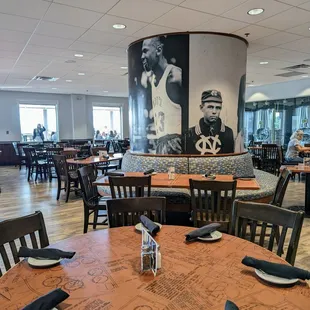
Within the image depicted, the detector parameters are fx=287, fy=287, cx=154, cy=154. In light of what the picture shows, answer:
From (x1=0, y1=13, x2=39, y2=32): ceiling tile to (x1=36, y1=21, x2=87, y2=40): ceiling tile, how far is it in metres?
0.11

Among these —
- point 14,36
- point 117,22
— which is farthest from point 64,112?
point 117,22

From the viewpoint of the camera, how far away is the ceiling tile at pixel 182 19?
382cm

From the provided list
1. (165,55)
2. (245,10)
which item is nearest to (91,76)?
(165,55)

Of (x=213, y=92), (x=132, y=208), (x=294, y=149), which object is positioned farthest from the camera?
(x=294, y=149)

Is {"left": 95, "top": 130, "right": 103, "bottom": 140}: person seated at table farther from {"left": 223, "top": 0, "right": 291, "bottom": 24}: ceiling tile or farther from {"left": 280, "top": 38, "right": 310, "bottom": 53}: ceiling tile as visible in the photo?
{"left": 223, "top": 0, "right": 291, "bottom": 24}: ceiling tile

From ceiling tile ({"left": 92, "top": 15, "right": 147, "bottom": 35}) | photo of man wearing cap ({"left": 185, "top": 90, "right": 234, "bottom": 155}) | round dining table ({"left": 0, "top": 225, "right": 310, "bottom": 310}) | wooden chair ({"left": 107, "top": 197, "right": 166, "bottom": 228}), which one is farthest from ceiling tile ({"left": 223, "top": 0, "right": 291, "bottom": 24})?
round dining table ({"left": 0, "top": 225, "right": 310, "bottom": 310})

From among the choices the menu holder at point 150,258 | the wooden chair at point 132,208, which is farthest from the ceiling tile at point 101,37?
the menu holder at point 150,258

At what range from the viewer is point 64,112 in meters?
13.0

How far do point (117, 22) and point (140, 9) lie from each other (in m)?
0.58

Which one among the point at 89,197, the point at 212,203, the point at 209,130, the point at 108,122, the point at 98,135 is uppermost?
the point at 108,122

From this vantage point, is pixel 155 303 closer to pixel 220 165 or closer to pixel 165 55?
pixel 220 165

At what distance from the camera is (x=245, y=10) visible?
378cm

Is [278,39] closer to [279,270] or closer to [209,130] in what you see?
[209,130]

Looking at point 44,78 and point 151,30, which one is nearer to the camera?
point 151,30
